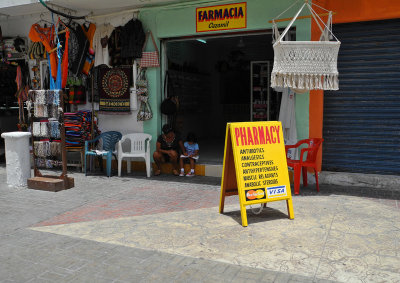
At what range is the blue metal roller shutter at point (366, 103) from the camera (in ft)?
22.1

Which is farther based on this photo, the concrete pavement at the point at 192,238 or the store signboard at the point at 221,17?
the store signboard at the point at 221,17

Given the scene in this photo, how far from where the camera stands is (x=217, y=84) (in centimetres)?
1341

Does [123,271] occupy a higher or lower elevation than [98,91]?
lower

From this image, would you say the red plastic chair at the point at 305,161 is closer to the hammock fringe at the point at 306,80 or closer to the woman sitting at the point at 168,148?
the hammock fringe at the point at 306,80

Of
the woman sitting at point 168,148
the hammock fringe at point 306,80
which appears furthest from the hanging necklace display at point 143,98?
the hammock fringe at point 306,80

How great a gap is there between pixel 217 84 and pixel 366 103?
7030mm

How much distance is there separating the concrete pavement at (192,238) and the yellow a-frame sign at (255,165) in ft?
1.17

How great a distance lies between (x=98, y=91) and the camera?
898 cm

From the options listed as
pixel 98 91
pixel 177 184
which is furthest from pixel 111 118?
pixel 177 184

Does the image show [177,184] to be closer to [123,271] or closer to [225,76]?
[123,271]

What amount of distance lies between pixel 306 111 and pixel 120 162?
3.89m

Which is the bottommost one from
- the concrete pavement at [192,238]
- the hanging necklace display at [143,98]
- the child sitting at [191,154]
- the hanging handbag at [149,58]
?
the concrete pavement at [192,238]

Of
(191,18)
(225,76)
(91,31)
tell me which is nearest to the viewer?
(191,18)

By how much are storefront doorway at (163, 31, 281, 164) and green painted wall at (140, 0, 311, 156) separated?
357 mm
